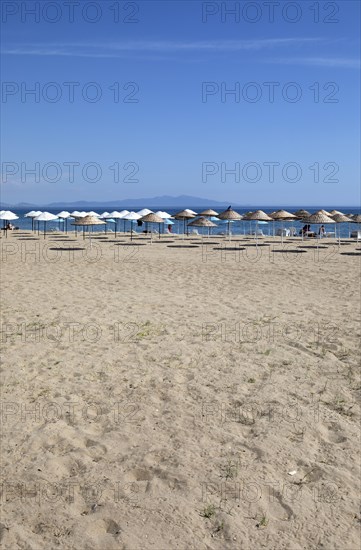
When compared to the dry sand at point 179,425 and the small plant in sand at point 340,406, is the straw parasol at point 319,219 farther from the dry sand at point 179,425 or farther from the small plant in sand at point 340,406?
the small plant in sand at point 340,406

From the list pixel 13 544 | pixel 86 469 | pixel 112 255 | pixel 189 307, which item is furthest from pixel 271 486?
pixel 112 255

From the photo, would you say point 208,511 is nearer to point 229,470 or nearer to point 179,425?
point 229,470

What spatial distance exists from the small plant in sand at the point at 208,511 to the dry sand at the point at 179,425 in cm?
1

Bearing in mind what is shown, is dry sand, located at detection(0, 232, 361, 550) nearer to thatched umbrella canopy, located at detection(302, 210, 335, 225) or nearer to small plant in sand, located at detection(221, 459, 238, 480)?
small plant in sand, located at detection(221, 459, 238, 480)

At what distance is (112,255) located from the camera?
2267 cm

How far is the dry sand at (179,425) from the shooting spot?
12.0ft

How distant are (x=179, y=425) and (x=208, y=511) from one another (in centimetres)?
142

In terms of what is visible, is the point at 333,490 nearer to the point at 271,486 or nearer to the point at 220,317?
the point at 271,486

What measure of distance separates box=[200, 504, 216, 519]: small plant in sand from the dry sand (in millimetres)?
12

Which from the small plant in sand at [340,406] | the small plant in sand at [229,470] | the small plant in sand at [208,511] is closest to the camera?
the small plant in sand at [208,511]

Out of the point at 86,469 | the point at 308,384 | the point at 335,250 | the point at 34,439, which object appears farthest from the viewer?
the point at 335,250

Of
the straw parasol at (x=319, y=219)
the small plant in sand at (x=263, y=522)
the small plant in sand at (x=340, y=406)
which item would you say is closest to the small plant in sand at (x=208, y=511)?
the small plant in sand at (x=263, y=522)

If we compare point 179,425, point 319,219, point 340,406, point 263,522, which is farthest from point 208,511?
point 319,219

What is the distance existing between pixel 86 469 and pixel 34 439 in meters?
0.85
